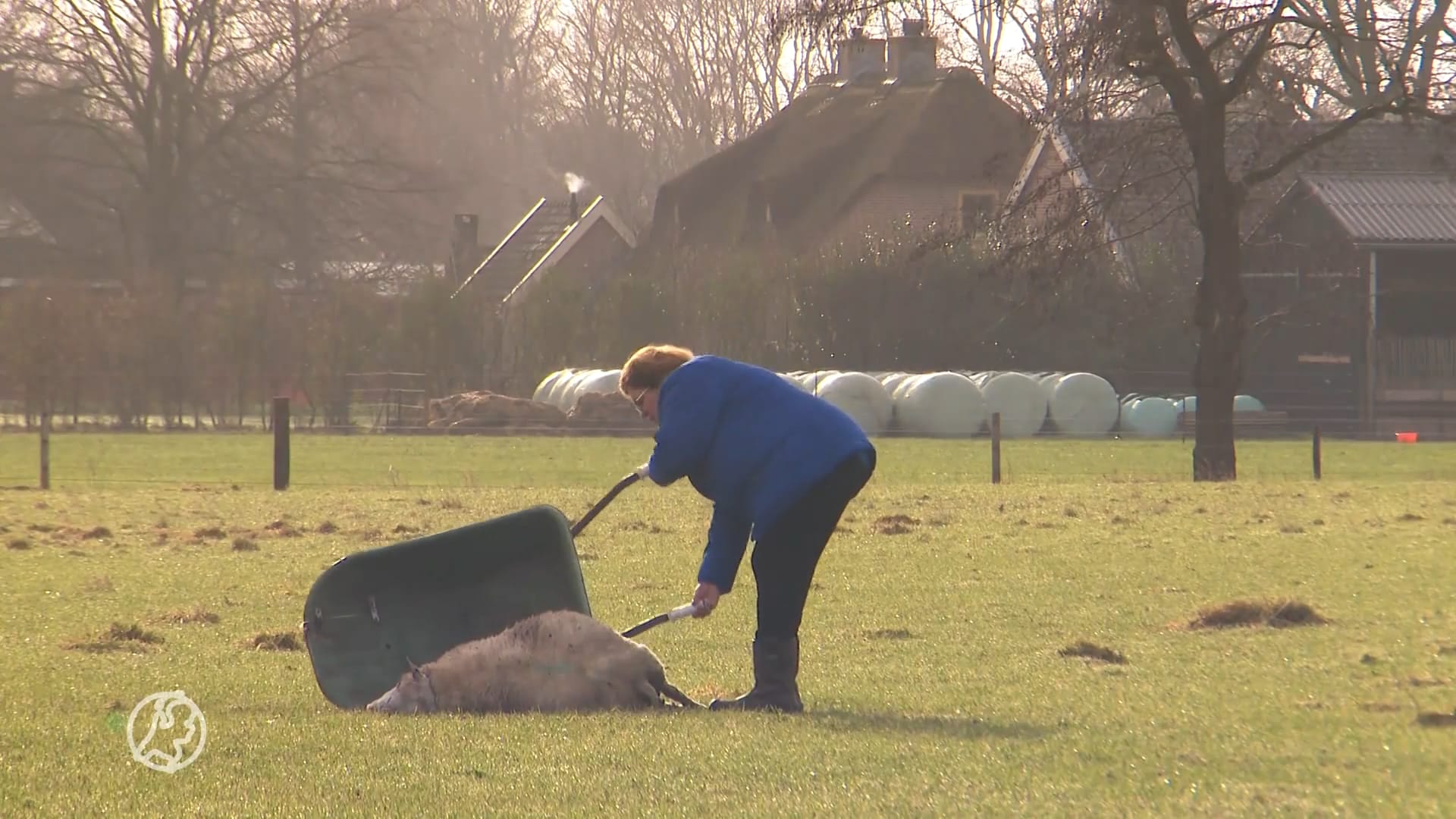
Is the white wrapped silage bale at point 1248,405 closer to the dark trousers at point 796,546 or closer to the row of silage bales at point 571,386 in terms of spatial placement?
the row of silage bales at point 571,386

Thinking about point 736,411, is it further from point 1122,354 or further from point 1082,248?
point 1122,354

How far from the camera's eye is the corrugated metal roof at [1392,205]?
50.1m

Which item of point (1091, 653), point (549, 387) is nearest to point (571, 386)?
point (549, 387)

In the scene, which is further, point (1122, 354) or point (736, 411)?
point (1122, 354)

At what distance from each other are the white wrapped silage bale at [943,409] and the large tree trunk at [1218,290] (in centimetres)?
1583

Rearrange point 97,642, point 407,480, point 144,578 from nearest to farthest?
point 97,642 → point 144,578 → point 407,480

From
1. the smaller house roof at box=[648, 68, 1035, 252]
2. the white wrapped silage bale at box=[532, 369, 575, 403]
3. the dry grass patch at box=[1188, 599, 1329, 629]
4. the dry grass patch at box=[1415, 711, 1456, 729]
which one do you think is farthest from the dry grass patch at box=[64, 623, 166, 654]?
the smaller house roof at box=[648, 68, 1035, 252]

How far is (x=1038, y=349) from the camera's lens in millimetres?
52906

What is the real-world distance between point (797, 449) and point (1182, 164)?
74.9ft

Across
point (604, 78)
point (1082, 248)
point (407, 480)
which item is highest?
point (604, 78)

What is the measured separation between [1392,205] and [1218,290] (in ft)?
83.1

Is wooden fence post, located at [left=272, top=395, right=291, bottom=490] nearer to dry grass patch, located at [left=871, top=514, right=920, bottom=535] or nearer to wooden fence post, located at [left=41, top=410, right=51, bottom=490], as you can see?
wooden fence post, located at [left=41, top=410, right=51, bottom=490]

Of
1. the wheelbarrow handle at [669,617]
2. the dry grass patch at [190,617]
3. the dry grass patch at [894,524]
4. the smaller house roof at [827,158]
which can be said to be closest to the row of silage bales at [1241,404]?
the smaller house roof at [827,158]

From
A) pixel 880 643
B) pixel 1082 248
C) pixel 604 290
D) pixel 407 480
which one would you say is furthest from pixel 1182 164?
pixel 604 290
